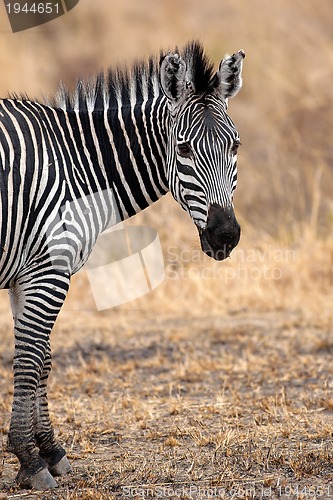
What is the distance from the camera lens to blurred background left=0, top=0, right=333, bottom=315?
9.91 metres

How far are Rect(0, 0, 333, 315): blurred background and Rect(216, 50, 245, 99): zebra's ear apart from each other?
805mm

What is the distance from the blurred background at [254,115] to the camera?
991 centimetres

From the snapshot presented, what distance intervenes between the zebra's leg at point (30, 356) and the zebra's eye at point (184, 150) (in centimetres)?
100

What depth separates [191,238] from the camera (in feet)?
34.4

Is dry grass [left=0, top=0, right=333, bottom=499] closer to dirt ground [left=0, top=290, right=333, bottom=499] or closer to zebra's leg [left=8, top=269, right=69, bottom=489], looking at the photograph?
dirt ground [left=0, top=290, right=333, bottom=499]

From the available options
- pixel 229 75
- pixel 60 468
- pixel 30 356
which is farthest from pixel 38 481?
pixel 229 75

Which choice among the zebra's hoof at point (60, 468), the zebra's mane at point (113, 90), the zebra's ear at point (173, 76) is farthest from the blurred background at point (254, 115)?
the zebra's hoof at point (60, 468)

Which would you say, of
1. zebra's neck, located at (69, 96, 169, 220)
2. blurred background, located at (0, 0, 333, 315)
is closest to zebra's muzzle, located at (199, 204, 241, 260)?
zebra's neck, located at (69, 96, 169, 220)

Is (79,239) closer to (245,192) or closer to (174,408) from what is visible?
(174,408)

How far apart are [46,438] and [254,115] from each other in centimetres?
1216

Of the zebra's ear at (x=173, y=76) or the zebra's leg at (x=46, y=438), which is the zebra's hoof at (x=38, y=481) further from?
the zebra's ear at (x=173, y=76)

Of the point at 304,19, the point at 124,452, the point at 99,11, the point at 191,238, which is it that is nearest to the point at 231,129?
the point at 124,452

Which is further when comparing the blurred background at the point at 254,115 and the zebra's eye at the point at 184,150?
the blurred background at the point at 254,115

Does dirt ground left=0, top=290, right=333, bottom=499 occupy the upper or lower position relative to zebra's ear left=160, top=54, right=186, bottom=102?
lower
